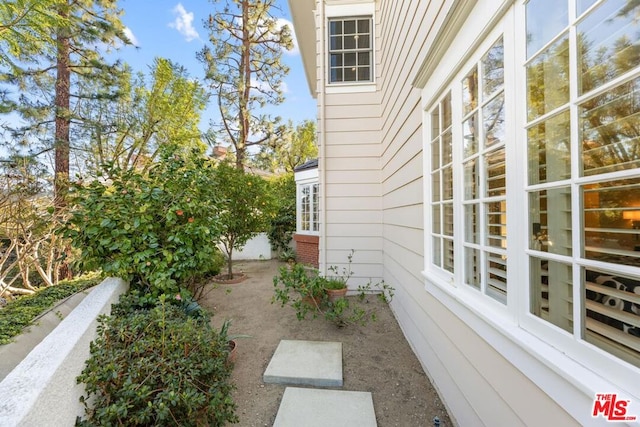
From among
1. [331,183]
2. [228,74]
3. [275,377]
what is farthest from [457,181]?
[228,74]

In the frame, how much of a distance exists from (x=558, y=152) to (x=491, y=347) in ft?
3.48

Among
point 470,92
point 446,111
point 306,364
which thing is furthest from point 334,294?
point 470,92

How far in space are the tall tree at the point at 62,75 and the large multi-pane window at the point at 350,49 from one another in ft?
22.4

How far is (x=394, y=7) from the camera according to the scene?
12.9 ft

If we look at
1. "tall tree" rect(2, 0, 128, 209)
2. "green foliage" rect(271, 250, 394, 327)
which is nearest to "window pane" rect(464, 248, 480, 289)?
"green foliage" rect(271, 250, 394, 327)

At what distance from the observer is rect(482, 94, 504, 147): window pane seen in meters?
1.54

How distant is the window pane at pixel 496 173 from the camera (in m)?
1.55

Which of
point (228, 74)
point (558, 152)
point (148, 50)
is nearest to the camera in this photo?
point (558, 152)

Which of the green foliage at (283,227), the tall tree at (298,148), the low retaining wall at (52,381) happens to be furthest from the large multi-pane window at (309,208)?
the tall tree at (298,148)

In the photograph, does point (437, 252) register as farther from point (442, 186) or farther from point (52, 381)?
point (52, 381)

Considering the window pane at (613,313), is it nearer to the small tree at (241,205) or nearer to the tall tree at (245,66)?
the small tree at (241,205)

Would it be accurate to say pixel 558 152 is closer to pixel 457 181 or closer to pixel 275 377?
pixel 457 181

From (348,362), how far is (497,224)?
2.10 m

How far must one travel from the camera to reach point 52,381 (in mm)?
1462
